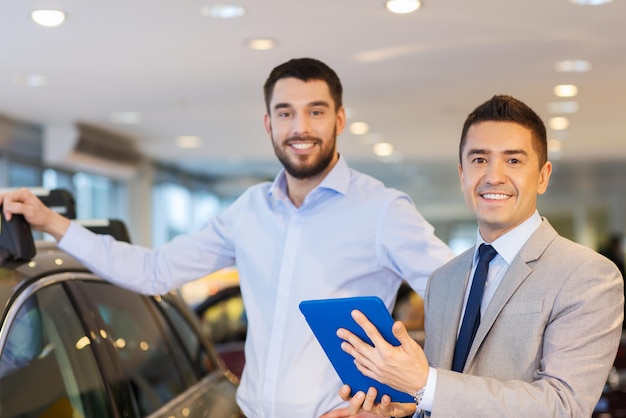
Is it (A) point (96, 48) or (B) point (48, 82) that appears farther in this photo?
(B) point (48, 82)

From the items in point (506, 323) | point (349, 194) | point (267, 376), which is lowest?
point (267, 376)

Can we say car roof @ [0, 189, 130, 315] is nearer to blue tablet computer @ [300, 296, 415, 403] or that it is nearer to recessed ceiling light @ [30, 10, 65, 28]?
blue tablet computer @ [300, 296, 415, 403]

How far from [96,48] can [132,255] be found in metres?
3.82

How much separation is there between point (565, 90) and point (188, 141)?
5305mm

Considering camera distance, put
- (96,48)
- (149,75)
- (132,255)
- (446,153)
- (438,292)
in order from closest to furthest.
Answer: (438,292)
(132,255)
(96,48)
(149,75)
(446,153)

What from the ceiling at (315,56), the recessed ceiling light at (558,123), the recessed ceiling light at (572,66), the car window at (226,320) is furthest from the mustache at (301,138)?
the recessed ceiling light at (558,123)

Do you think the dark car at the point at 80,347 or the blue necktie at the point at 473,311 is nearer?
the blue necktie at the point at 473,311

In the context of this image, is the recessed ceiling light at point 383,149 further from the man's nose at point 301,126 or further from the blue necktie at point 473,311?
the blue necktie at point 473,311

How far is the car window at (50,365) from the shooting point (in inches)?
90.1

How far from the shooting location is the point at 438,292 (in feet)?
7.22

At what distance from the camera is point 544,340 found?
6.23 ft

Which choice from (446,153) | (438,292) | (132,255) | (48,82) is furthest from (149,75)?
(446,153)

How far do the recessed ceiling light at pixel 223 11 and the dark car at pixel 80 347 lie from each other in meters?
2.24

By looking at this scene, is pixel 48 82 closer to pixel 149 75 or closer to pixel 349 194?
pixel 149 75
